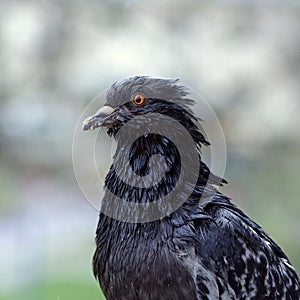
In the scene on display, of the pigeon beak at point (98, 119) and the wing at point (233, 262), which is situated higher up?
the pigeon beak at point (98, 119)

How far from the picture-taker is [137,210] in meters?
3.15

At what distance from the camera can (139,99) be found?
10.5 feet

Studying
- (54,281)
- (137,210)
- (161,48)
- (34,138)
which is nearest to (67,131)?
(34,138)

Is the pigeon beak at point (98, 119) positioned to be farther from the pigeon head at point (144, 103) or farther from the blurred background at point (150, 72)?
the blurred background at point (150, 72)

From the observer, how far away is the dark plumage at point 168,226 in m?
3.00

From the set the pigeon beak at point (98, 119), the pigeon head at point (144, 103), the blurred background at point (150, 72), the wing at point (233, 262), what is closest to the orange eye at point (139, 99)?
the pigeon head at point (144, 103)

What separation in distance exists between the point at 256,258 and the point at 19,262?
388cm

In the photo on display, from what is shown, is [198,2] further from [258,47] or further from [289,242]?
[289,242]

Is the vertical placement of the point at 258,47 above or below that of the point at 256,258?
above

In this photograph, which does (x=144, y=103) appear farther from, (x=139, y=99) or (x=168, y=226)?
(x=168, y=226)

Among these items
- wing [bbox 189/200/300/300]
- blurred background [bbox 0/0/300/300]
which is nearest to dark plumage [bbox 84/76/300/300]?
wing [bbox 189/200/300/300]

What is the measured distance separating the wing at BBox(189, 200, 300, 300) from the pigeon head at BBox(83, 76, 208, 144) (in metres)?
0.45

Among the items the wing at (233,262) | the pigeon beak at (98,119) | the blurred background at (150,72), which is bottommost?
the wing at (233,262)

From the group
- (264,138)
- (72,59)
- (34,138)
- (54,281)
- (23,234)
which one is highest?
(72,59)
